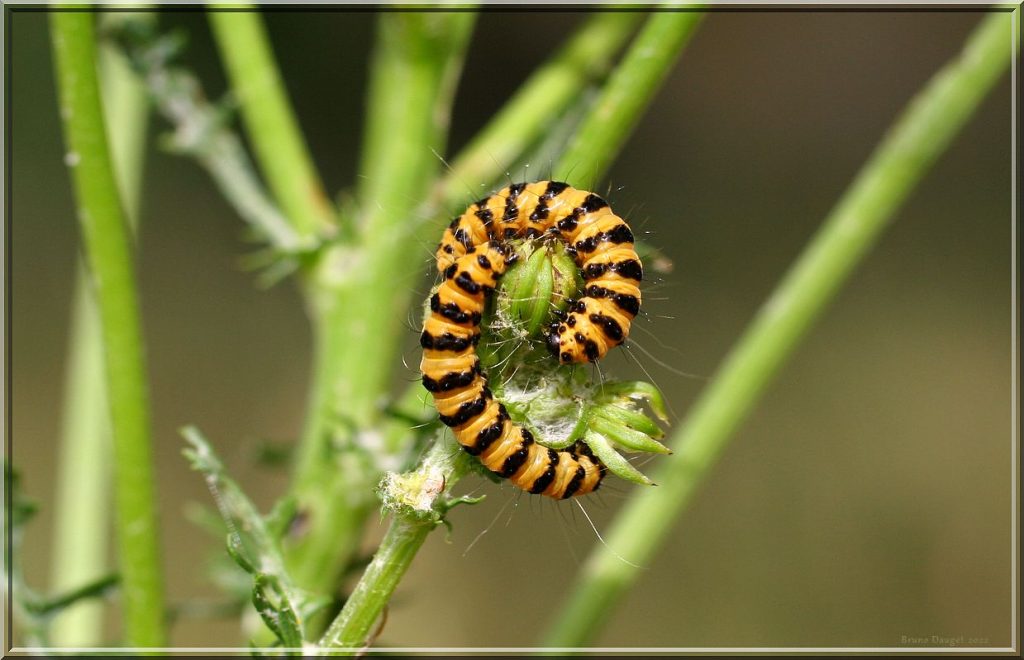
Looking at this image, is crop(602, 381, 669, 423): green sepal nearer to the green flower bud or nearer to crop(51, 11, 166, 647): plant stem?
the green flower bud

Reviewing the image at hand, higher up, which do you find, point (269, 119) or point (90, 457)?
point (269, 119)

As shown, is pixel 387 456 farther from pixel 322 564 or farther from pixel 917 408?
pixel 917 408

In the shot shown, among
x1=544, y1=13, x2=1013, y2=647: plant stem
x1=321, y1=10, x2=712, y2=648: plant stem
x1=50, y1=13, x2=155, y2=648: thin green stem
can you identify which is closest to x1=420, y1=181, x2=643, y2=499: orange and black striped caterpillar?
x1=321, y1=10, x2=712, y2=648: plant stem

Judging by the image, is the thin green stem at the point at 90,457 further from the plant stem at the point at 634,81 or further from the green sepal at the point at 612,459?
the green sepal at the point at 612,459

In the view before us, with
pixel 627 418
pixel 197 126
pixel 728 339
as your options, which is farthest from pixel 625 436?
pixel 728 339

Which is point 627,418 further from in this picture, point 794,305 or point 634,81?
point 794,305

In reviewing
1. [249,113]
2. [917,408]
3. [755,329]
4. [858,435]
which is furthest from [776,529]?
[249,113]
